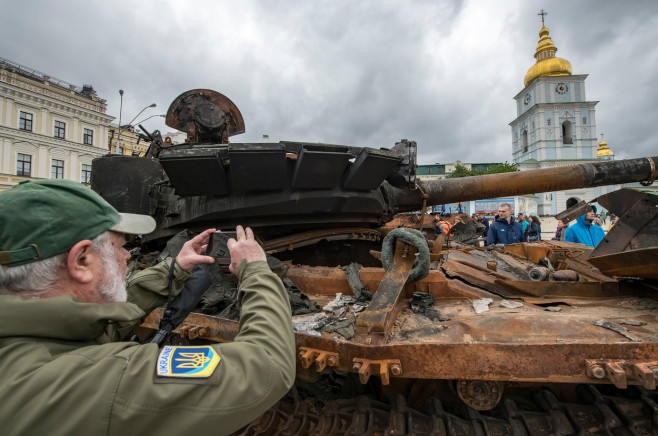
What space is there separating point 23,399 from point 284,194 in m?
2.32

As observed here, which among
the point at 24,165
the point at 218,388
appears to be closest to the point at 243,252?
the point at 218,388

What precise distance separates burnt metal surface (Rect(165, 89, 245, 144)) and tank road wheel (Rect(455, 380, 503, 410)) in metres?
3.61

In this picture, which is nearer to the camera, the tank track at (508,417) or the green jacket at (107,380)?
the green jacket at (107,380)

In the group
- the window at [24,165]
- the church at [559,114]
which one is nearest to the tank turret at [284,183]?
the window at [24,165]

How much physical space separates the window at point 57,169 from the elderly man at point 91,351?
120 ft

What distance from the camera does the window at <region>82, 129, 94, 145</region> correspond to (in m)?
33.2

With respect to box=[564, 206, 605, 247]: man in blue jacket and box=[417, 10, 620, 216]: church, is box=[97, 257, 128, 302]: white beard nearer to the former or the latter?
box=[564, 206, 605, 247]: man in blue jacket

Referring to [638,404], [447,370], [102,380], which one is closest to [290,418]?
[447,370]

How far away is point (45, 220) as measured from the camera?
1077 millimetres

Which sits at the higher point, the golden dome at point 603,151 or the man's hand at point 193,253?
the golden dome at point 603,151

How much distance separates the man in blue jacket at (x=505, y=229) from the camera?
6.94 m

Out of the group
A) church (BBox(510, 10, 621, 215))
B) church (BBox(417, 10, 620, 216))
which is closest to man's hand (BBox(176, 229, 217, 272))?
church (BBox(417, 10, 620, 216))

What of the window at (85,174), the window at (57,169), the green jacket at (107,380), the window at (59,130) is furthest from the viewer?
the window at (85,174)

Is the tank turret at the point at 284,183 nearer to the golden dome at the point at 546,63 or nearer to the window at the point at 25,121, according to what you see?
the window at the point at 25,121
